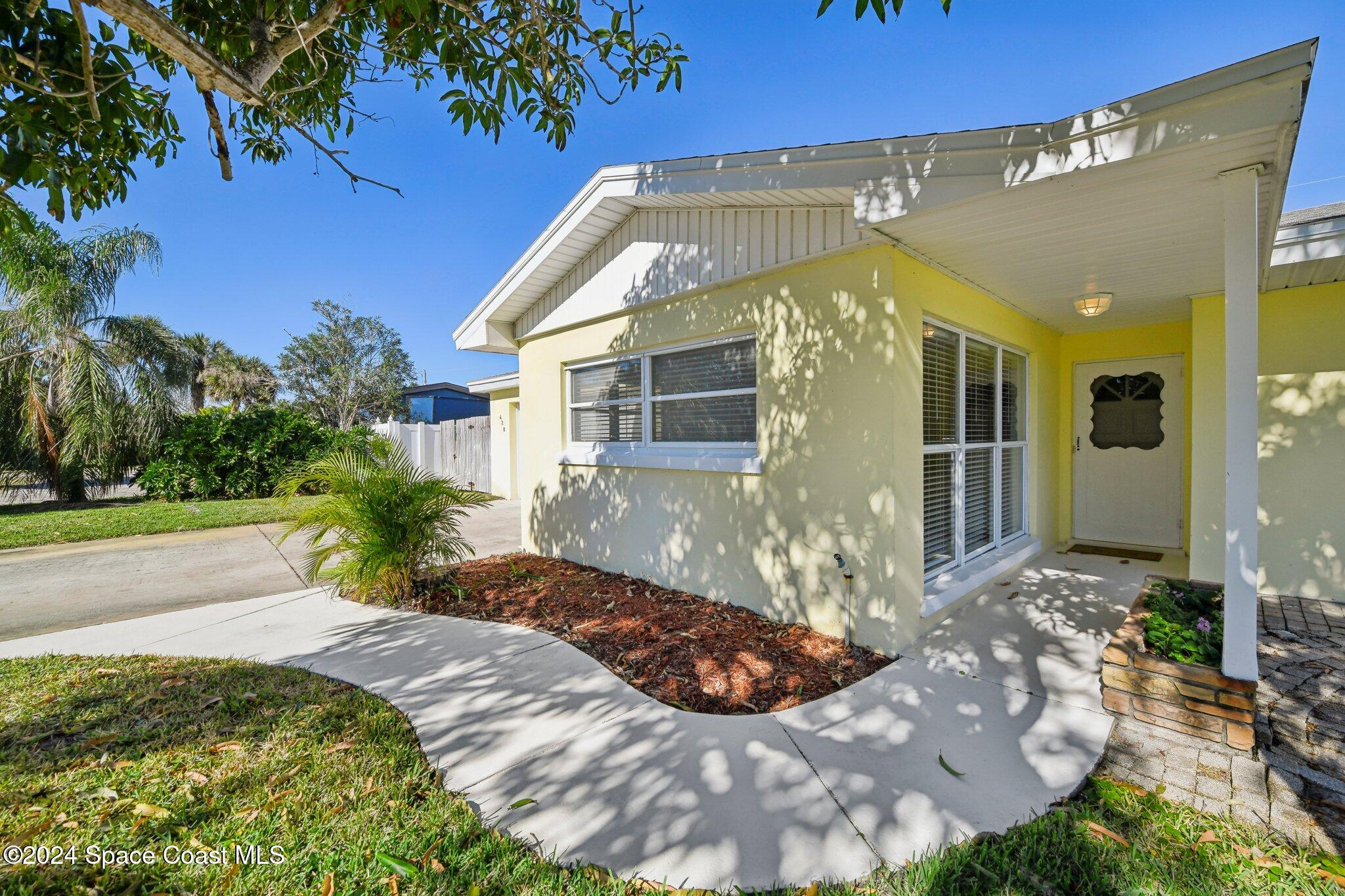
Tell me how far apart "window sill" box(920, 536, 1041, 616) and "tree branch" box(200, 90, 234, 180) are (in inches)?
209

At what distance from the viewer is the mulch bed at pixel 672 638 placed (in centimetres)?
338

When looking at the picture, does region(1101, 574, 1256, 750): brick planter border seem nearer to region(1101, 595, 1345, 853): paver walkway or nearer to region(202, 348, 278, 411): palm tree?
region(1101, 595, 1345, 853): paver walkway

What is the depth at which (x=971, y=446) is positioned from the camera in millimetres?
4898

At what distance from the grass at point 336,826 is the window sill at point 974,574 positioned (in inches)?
69.9

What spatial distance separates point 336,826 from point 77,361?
46.7 feet

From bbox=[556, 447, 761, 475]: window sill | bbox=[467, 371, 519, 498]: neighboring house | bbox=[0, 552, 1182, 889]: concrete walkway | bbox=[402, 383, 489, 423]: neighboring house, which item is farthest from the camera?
bbox=[402, 383, 489, 423]: neighboring house

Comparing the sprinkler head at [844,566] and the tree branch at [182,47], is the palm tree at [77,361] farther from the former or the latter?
the sprinkler head at [844,566]

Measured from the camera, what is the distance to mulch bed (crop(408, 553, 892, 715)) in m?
3.38

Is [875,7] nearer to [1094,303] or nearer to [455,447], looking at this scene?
[1094,303]

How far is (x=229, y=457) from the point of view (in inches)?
504

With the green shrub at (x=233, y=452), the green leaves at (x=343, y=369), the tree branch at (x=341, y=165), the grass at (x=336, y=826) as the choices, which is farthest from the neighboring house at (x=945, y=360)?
the green leaves at (x=343, y=369)


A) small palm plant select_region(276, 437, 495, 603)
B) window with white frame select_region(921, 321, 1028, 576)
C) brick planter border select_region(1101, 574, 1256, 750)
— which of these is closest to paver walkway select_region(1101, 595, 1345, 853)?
brick planter border select_region(1101, 574, 1256, 750)

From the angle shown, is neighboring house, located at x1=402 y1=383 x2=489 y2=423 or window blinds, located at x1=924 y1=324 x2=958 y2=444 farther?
neighboring house, located at x1=402 y1=383 x2=489 y2=423

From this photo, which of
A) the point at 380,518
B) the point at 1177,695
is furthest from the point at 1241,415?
the point at 380,518
